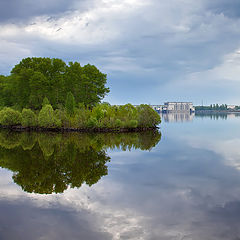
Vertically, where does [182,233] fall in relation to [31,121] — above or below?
below

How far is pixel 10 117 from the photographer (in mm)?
46156

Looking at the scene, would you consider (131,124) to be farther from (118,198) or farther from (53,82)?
(118,198)

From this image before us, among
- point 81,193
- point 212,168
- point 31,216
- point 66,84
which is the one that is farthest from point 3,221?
point 66,84

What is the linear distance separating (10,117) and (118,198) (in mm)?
40370

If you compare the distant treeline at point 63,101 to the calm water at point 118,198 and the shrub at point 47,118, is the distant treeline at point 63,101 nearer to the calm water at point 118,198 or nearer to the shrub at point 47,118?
the shrub at point 47,118

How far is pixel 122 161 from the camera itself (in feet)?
61.4

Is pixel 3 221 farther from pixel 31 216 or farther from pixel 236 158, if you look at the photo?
pixel 236 158

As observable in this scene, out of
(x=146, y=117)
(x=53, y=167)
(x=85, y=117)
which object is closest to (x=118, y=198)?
(x=53, y=167)

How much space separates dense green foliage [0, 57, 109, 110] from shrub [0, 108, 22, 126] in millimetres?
3819

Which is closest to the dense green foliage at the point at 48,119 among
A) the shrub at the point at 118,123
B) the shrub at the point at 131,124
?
the shrub at the point at 118,123

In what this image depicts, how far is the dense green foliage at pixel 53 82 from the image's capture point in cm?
4791

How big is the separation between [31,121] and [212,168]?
118 ft

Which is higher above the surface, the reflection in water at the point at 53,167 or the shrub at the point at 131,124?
the shrub at the point at 131,124

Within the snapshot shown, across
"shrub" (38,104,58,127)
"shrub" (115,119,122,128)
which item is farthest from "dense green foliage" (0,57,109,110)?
"shrub" (115,119,122,128)
